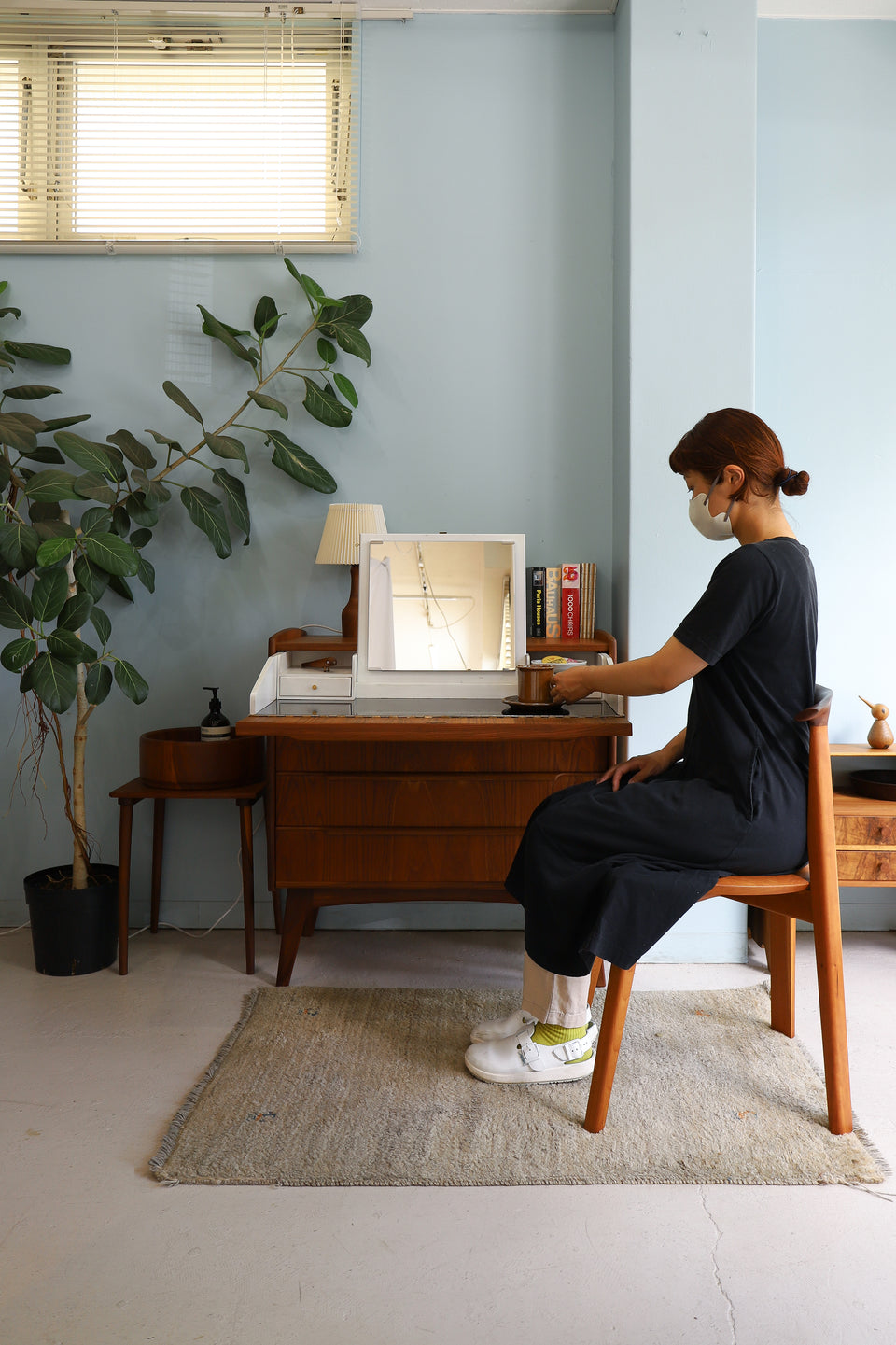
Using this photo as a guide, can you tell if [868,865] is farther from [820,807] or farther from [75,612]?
[75,612]

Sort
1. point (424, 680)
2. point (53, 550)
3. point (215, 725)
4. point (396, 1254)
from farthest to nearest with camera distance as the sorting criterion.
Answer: point (215, 725) < point (424, 680) < point (53, 550) < point (396, 1254)

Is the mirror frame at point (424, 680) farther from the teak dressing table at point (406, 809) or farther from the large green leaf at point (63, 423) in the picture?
the large green leaf at point (63, 423)

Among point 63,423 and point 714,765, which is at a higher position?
point 63,423

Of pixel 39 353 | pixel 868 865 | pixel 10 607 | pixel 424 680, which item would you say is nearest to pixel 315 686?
pixel 424 680

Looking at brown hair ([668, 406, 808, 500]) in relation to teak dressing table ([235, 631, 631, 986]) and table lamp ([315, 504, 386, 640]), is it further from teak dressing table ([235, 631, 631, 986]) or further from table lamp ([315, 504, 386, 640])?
table lamp ([315, 504, 386, 640])

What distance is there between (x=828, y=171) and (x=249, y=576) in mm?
2154

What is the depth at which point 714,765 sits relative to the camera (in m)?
1.80

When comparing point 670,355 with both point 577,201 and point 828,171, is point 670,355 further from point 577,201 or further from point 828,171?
point 828,171

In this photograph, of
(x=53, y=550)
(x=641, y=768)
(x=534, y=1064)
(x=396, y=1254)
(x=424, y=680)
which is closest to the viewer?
(x=396, y=1254)

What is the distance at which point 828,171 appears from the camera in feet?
9.33

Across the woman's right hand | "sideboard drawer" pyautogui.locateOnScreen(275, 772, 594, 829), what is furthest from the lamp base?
the woman's right hand

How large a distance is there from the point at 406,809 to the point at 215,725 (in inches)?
25.1

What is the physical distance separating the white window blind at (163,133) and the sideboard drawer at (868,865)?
235 centimetres

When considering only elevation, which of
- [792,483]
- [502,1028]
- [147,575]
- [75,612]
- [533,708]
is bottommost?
[502,1028]
